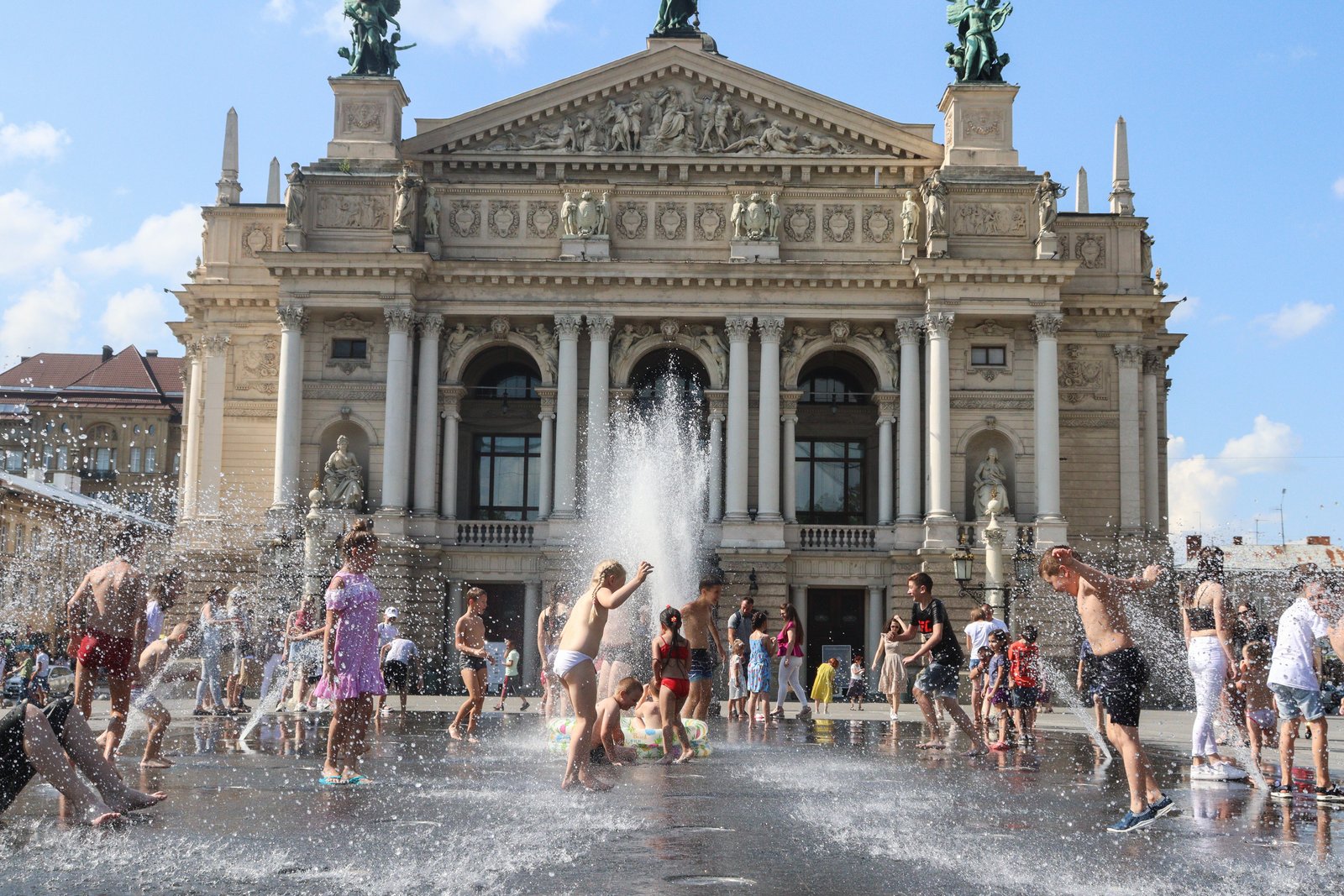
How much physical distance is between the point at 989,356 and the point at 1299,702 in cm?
3013

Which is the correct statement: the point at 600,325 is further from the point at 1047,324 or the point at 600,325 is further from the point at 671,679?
the point at 671,679

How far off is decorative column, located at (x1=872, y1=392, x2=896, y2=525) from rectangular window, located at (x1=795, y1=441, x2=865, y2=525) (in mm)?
2051

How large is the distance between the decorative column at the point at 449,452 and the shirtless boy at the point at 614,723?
28040mm

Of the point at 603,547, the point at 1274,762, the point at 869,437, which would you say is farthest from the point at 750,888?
the point at 869,437

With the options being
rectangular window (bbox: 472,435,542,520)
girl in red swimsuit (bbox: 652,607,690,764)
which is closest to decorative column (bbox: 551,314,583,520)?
rectangular window (bbox: 472,435,542,520)

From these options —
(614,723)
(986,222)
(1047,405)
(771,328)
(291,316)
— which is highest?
(986,222)

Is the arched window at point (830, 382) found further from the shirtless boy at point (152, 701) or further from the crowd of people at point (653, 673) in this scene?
the shirtless boy at point (152, 701)

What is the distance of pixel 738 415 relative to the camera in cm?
4138

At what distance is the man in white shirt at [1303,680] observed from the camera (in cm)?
1224

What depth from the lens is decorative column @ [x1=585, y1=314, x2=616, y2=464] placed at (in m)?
41.5

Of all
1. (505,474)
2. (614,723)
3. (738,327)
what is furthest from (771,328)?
(614,723)

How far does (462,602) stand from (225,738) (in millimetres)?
23126

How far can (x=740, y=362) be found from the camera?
1631 inches

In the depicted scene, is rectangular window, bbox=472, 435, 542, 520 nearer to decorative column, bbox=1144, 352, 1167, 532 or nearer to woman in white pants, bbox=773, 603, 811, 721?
woman in white pants, bbox=773, 603, 811, 721
